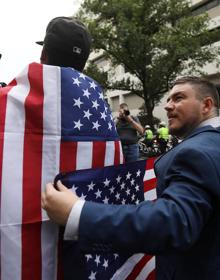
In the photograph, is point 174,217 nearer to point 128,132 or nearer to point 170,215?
point 170,215

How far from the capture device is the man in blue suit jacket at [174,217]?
1.24 meters

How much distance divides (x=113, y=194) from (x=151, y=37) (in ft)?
82.7

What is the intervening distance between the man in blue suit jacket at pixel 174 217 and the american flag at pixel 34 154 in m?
0.19

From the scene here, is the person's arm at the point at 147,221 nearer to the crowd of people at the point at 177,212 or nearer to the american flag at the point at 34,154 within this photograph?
the crowd of people at the point at 177,212

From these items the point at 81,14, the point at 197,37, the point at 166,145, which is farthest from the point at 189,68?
the point at 166,145

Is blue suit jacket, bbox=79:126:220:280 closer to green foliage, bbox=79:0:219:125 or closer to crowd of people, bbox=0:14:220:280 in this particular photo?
crowd of people, bbox=0:14:220:280

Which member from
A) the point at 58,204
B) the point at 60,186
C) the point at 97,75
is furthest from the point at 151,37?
the point at 58,204

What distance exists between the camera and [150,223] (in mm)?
1233

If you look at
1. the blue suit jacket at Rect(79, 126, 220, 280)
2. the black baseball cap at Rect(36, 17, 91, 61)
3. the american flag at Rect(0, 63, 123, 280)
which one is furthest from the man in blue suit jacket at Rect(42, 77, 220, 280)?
the black baseball cap at Rect(36, 17, 91, 61)

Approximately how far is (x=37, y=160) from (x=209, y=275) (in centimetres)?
70

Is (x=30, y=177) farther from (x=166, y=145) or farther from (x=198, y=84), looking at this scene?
(x=166, y=145)

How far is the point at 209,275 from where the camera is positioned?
1.50 meters

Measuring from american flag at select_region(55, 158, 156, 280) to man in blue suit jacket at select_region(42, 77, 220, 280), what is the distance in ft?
0.67

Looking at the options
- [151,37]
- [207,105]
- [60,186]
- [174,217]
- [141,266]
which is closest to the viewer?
[174,217]
